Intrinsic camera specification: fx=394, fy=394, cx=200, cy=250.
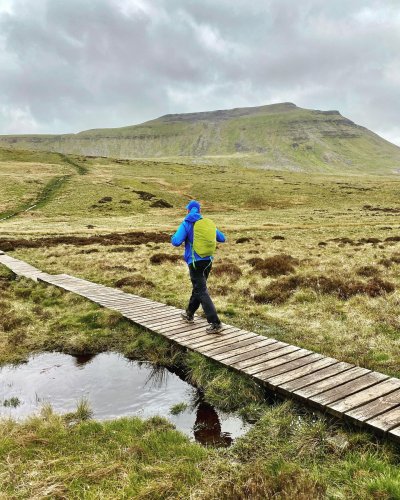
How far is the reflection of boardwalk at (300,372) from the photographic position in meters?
6.09

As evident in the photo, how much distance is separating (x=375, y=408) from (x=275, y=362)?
236cm

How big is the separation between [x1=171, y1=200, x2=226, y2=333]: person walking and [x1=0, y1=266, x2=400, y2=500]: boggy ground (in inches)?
91.0

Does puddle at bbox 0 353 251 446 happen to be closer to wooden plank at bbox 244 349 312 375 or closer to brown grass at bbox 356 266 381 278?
wooden plank at bbox 244 349 312 375

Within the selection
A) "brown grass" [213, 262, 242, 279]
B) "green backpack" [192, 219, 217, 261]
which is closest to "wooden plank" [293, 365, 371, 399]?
"green backpack" [192, 219, 217, 261]

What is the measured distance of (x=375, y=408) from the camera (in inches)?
241

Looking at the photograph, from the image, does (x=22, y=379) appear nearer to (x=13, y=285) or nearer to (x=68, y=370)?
(x=68, y=370)

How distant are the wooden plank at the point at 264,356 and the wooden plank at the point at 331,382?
1303 millimetres

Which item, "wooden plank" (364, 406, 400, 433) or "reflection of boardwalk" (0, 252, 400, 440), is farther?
"reflection of boardwalk" (0, 252, 400, 440)

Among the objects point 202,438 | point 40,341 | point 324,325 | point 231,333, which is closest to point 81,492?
point 202,438

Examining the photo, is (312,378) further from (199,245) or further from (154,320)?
(154,320)

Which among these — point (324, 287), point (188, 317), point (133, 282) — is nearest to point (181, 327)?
point (188, 317)

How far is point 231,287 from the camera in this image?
55.8 ft

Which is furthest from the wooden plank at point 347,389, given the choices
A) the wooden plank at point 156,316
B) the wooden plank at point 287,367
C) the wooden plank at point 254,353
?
the wooden plank at point 156,316

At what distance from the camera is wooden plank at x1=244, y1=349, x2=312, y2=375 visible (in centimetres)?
782
